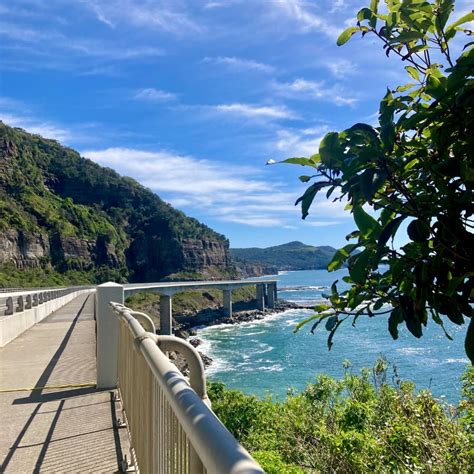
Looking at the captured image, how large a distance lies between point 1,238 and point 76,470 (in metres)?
82.0

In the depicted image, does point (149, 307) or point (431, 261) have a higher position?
point (431, 261)

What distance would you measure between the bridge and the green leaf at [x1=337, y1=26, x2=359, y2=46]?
1512 mm

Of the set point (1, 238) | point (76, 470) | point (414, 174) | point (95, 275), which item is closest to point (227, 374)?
point (76, 470)

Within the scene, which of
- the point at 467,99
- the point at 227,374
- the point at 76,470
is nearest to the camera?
the point at 467,99

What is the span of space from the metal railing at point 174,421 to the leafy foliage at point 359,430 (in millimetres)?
3687

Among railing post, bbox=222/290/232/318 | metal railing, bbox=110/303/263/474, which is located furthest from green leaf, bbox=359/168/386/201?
railing post, bbox=222/290/232/318

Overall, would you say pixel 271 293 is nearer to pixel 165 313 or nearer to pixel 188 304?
Answer: pixel 188 304

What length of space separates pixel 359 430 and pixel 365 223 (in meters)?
8.54

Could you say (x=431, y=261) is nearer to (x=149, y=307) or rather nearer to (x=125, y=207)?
(x=149, y=307)

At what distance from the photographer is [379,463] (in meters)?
6.81

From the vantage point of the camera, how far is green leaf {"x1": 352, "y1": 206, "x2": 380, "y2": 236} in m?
1.59

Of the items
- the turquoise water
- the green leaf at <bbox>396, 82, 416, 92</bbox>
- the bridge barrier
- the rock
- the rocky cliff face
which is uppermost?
the rocky cliff face

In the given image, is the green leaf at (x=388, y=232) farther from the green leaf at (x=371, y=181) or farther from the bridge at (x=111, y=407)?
the bridge at (x=111, y=407)

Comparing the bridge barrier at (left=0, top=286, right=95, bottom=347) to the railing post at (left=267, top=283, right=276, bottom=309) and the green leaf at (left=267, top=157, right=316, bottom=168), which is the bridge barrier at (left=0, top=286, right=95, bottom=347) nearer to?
the green leaf at (left=267, top=157, right=316, bottom=168)
